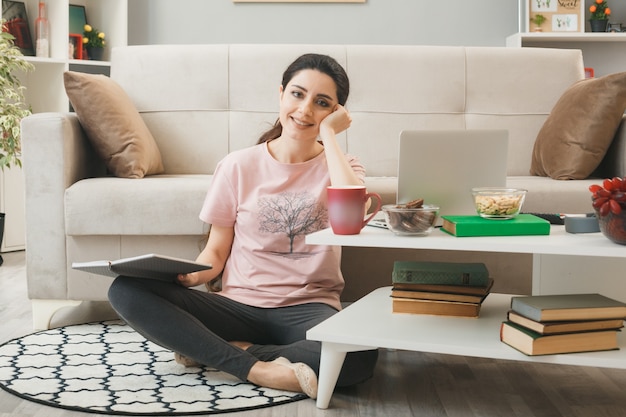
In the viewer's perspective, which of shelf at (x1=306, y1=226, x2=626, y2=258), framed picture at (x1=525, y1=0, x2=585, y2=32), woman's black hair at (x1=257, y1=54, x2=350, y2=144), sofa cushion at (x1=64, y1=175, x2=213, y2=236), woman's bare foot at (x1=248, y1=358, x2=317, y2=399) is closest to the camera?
shelf at (x1=306, y1=226, x2=626, y2=258)

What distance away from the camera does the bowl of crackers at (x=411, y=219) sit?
63.5 inches

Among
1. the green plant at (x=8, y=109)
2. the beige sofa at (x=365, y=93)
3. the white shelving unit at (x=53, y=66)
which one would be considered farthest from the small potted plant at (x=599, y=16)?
the green plant at (x=8, y=109)

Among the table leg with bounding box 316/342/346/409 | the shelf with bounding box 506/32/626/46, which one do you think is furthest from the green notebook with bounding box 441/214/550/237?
the shelf with bounding box 506/32/626/46

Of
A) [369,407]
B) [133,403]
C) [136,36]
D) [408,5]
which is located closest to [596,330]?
[369,407]

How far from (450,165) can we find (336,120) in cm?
35

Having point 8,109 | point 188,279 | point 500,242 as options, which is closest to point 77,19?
point 8,109

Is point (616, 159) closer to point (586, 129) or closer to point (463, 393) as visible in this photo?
point (586, 129)

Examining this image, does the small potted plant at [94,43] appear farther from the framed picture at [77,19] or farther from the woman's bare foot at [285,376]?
the woman's bare foot at [285,376]

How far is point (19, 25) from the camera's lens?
434 centimetres

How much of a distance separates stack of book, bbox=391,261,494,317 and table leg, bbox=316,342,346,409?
201mm

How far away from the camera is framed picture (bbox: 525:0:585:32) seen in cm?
450

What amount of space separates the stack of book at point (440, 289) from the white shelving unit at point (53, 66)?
2879mm

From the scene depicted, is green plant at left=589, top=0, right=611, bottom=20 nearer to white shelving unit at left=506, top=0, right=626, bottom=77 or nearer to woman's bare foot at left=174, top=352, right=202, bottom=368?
white shelving unit at left=506, top=0, right=626, bottom=77

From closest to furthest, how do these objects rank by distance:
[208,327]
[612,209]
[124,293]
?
[612,209], [124,293], [208,327]
